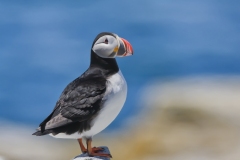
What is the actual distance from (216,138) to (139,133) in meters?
0.98

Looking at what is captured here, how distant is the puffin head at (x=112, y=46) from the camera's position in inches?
145

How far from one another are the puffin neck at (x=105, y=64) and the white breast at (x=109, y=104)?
54mm

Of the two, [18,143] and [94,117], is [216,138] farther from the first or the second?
[94,117]

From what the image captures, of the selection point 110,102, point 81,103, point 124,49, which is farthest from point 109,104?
point 124,49

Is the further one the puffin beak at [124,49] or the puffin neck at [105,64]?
the puffin neck at [105,64]

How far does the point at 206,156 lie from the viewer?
7023 mm

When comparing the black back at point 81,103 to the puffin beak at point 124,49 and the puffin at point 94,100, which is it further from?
the puffin beak at point 124,49

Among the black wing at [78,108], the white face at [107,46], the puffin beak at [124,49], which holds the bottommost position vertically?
the black wing at [78,108]

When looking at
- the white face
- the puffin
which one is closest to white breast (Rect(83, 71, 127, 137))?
the puffin

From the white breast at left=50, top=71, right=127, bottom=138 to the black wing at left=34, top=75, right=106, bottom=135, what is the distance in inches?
1.3

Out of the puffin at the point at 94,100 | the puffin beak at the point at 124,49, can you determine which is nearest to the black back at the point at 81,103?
the puffin at the point at 94,100

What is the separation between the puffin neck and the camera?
149 inches

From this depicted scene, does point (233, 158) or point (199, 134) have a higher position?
point (199, 134)

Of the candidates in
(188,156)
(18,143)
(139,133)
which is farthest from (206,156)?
(18,143)
